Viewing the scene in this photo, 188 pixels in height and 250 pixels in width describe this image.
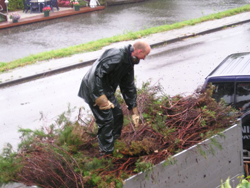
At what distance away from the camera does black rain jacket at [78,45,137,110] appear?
4688 millimetres

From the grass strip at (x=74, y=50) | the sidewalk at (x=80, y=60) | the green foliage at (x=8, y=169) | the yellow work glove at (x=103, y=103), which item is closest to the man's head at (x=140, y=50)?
the yellow work glove at (x=103, y=103)

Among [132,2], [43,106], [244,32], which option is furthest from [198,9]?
[43,106]

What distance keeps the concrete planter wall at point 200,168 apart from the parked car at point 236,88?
1028 mm

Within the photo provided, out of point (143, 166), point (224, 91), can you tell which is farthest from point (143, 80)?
point (143, 166)

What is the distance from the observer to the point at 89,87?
4.71 meters

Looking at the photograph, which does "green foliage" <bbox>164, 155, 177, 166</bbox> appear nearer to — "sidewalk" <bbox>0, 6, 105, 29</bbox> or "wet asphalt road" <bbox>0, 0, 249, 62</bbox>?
"wet asphalt road" <bbox>0, 0, 249, 62</bbox>

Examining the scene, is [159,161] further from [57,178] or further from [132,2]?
[132,2]

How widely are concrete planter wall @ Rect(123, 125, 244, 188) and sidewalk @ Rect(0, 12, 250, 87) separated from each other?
853cm

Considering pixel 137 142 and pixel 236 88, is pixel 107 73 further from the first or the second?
pixel 236 88

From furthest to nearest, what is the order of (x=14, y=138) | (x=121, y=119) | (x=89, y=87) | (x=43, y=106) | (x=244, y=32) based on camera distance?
(x=244, y=32) < (x=43, y=106) < (x=14, y=138) < (x=121, y=119) < (x=89, y=87)

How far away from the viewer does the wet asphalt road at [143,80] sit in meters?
9.52

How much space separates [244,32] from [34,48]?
8693 mm

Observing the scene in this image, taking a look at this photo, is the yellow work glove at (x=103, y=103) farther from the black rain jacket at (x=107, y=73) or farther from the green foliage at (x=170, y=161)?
the green foliage at (x=170, y=161)

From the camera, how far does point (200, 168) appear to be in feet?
16.3
